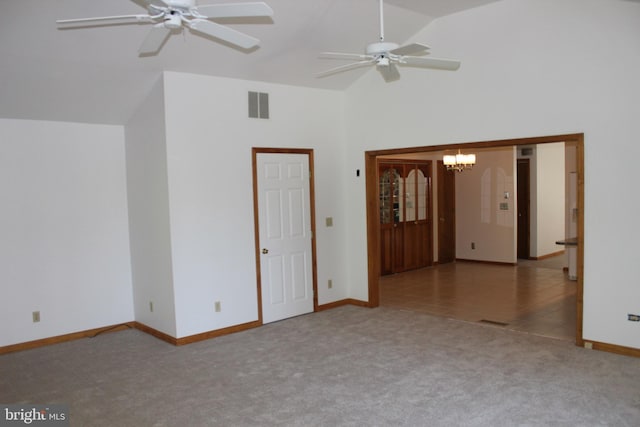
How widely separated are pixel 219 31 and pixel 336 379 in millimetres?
2918

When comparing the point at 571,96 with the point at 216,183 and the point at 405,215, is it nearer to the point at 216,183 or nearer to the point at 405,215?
the point at 216,183

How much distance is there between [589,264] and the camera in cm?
469

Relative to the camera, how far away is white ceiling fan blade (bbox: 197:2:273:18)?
9.01ft

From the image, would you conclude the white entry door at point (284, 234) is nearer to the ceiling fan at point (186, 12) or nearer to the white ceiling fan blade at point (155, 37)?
the white ceiling fan blade at point (155, 37)

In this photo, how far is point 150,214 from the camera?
554 centimetres

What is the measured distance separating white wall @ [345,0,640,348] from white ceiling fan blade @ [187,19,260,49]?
3052mm

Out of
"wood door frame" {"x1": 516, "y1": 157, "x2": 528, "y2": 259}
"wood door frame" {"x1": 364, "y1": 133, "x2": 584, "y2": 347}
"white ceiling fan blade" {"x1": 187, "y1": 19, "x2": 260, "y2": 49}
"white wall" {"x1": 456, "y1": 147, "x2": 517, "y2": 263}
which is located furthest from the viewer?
"wood door frame" {"x1": 516, "y1": 157, "x2": 528, "y2": 259}

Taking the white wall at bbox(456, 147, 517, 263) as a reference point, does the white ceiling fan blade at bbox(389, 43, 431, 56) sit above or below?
above

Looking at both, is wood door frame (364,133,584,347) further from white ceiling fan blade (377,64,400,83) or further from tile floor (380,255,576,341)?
white ceiling fan blade (377,64,400,83)

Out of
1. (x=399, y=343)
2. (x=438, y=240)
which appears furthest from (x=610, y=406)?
(x=438, y=240)

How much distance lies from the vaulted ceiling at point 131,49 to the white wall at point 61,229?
0.34 metres

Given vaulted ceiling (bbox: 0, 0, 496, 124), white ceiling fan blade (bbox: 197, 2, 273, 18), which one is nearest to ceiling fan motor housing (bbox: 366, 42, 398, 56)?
white ceiling fan blade (bbox: 197, 2, 273, 18)

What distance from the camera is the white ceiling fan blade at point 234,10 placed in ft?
9.01

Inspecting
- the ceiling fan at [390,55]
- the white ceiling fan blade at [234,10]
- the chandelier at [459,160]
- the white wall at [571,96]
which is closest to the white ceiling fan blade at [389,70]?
the ceiling fan at [390,55]
